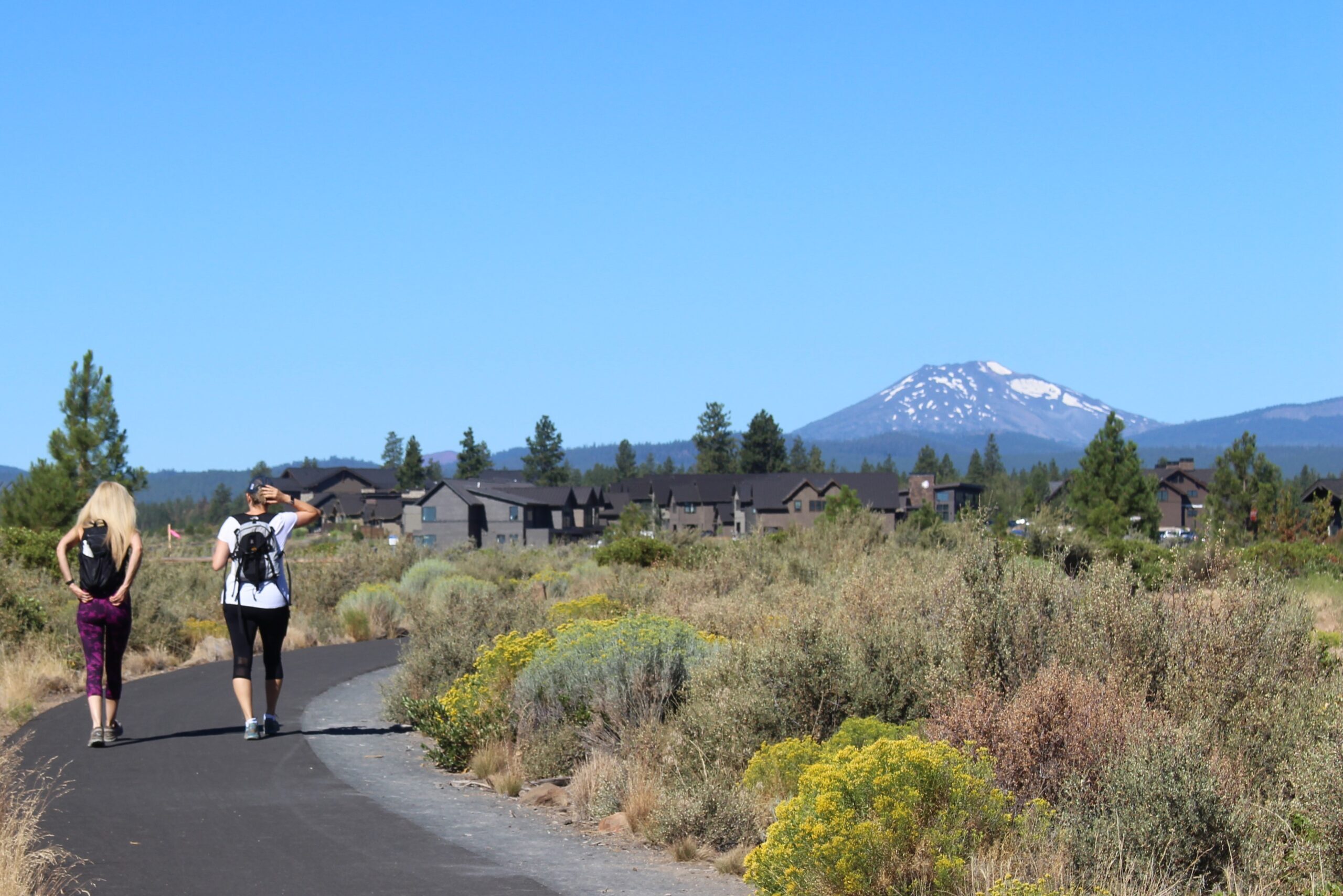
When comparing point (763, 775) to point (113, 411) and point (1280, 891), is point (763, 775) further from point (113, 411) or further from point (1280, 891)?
point (113, 411)

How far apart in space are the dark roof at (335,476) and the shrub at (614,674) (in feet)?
402

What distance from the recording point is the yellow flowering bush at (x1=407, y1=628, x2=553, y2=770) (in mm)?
9281

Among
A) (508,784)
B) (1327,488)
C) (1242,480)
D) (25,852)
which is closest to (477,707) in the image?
(508,784)

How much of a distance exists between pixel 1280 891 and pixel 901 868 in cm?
155

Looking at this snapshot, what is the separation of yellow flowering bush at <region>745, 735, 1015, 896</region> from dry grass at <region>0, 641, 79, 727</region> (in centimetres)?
815

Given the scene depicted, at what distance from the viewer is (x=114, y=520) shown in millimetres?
9562

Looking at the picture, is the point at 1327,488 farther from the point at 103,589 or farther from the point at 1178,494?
the point at 103,589

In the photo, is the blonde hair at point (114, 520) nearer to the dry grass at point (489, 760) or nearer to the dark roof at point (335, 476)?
the dry grass at point (489, 760)

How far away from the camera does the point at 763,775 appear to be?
7148mm

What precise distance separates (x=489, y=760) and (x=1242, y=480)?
55747 millimetres

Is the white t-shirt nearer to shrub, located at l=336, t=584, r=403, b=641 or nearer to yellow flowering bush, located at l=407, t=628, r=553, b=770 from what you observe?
yellow flowering bush, located at l=407, t=628, r=553, b=770

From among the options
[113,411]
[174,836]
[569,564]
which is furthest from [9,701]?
[113,411]

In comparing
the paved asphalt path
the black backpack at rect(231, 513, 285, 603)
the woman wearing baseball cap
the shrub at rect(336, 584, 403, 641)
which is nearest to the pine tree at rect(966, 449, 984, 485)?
the shrub at rect(336, 584, 403, 641)

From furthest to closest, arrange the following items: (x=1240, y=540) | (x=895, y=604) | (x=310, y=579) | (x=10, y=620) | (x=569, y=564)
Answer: (x=1240, y=540)
(x=569, y=564)
(x=310, y=579)
(x=10, y=620)
(x=895, y=604)
